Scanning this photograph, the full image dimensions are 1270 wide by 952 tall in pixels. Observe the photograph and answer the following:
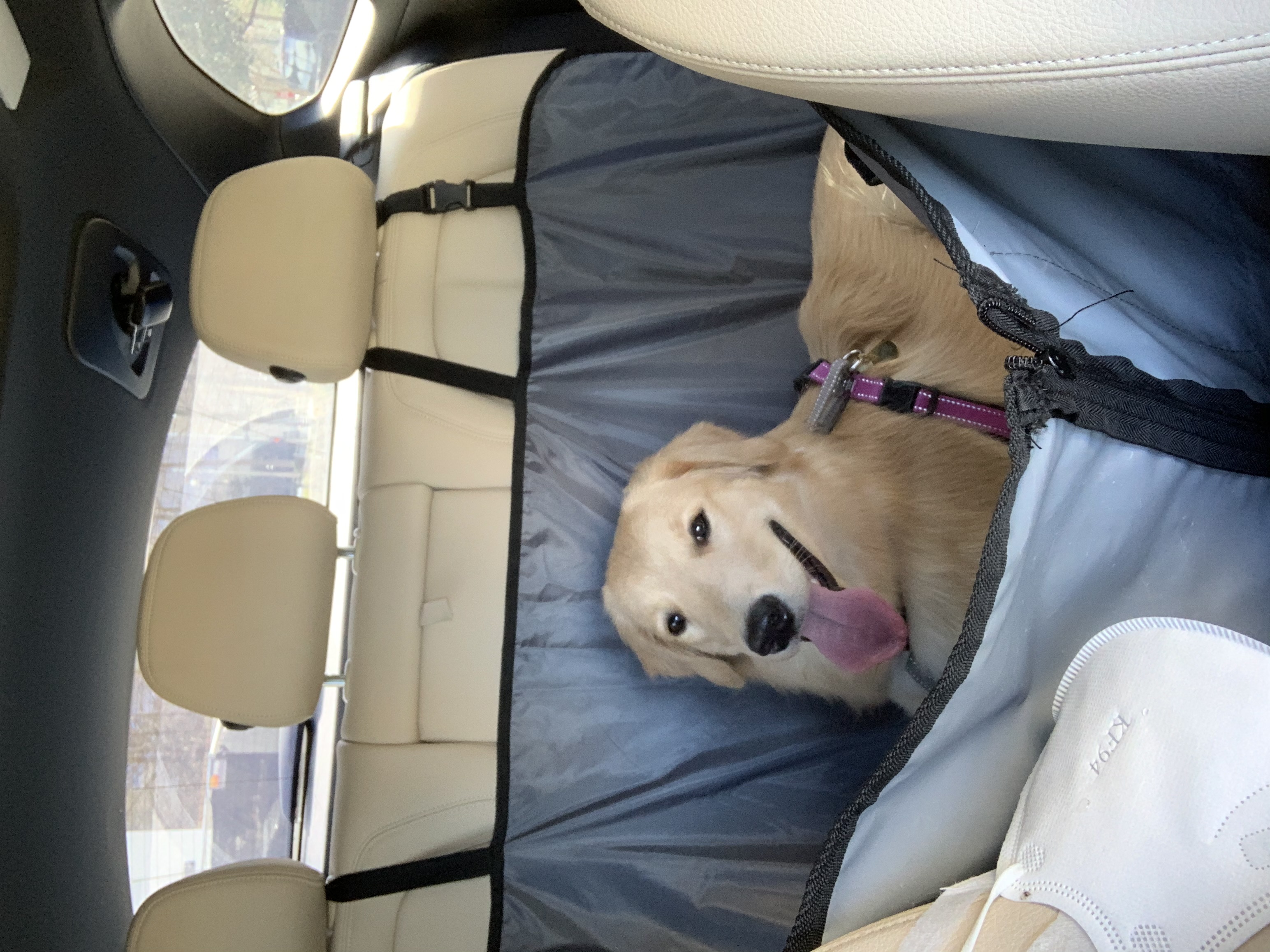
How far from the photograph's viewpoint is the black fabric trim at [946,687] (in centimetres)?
82

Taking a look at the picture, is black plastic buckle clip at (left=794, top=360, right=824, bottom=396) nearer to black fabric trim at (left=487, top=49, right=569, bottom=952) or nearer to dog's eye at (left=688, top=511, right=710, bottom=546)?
dog's eye at (left=688, top=511, right=710, bottom=546)

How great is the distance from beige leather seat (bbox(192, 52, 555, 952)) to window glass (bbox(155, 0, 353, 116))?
24 cm

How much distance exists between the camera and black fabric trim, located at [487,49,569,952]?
152cm

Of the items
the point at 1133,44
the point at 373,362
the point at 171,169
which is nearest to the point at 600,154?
the point at 373,362

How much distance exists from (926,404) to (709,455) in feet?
1.18

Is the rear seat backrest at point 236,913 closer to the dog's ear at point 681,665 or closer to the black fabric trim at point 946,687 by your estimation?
the dog's ear at point 681,665

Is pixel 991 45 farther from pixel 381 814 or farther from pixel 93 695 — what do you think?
pixel 93 695

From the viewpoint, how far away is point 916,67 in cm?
67

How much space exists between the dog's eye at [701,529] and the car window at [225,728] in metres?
0.91

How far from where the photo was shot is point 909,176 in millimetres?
882

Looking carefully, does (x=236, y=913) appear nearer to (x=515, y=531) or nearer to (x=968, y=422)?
(x=515, y=531)

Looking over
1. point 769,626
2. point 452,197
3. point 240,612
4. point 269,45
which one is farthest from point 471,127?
point 769,626

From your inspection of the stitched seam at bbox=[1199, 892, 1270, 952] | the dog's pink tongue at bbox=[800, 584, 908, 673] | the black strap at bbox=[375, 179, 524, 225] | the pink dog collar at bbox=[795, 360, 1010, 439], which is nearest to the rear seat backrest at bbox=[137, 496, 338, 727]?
the black strap at bbox=[375, 179, 524, 225]

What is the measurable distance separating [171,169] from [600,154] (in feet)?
2.68
